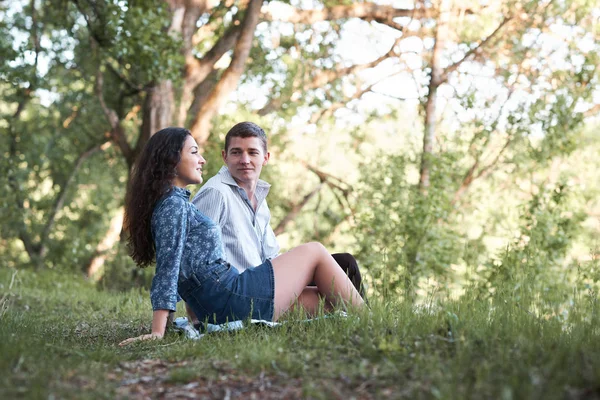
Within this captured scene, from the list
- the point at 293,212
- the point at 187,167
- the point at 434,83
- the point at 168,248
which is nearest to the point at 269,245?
the point at 187,167

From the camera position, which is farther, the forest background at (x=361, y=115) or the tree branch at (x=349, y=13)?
the tree branch at (x=349, y=13)

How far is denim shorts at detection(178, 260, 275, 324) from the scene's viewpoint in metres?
4.54

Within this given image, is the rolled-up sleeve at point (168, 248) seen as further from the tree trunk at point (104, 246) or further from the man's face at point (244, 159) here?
the tree trunk at point (104, 246)

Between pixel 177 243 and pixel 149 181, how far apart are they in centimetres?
49

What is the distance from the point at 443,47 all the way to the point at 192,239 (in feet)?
26.0

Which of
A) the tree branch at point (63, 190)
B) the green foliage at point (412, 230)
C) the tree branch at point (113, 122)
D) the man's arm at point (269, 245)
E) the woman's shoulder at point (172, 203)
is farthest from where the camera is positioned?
the tree branch at point (63, 190)

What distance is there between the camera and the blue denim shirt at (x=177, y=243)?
434 cm

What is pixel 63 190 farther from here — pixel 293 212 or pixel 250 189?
pixel 250 189

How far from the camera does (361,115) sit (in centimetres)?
1652

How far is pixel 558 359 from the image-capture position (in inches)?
119

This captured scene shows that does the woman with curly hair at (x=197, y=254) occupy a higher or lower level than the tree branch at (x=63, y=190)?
lower

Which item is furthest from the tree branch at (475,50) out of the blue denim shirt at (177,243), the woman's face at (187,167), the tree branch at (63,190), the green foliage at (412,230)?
the tree branch at (63,190)

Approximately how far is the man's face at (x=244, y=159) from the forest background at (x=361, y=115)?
2468mm

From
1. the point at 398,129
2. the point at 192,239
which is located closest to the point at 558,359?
the point at 192,239
